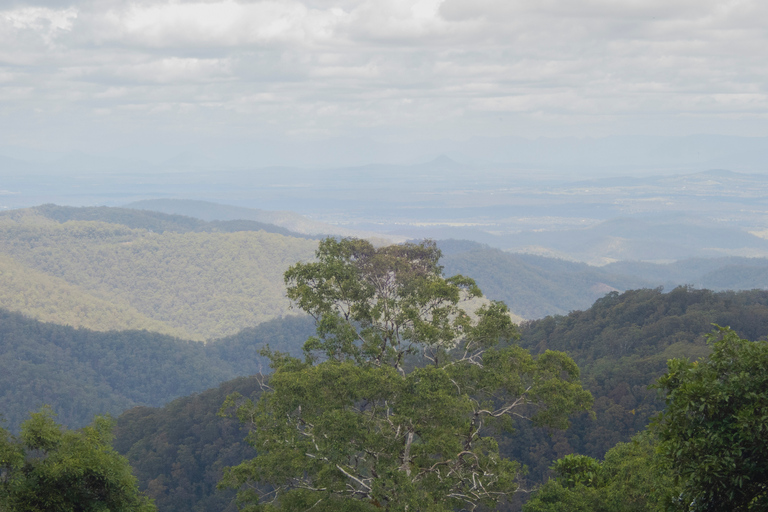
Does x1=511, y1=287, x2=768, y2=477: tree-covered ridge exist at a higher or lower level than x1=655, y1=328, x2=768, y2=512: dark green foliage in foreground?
lower

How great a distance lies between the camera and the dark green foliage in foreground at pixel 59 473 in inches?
571

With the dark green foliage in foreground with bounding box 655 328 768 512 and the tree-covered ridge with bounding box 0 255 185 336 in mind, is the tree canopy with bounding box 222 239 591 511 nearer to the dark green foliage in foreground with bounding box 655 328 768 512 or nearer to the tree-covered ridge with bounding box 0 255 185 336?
the dark green foliage in foreground with bounding box 655 328 768 512

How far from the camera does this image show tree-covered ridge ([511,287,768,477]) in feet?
181

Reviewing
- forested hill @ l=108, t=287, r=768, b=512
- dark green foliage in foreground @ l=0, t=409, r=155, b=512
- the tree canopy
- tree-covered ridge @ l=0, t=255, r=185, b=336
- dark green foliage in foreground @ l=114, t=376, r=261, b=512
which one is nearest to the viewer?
dark green foliage in foreground @ l=0, t=409, r=155, b=512

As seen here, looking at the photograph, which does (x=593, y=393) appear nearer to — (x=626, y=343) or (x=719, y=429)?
(x=626, y=343)

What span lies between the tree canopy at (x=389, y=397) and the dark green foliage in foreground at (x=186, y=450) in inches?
1954

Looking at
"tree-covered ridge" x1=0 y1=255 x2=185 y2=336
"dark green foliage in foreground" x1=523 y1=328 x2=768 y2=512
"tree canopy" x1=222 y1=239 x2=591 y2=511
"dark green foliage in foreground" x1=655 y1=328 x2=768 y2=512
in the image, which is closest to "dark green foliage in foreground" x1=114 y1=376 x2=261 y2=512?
"tree canopy" x1=222 y1=239 x2=591 y2=511

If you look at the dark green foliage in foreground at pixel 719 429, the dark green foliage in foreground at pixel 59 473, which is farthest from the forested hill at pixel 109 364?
the dark green foliage in foreground at pixel 719 429

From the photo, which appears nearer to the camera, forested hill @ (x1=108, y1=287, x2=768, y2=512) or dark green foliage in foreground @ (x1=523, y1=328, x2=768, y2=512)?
dark green foliage in foreground @ (x1=523, y1=328, x2=768, y2=512)

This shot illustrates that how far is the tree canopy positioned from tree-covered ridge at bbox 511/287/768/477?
30737mm

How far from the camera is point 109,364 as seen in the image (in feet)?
523

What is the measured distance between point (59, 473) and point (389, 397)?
7.73 metres

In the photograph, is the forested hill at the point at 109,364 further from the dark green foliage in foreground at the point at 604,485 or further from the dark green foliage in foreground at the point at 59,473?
the dark green foliage in foreground at the point at 59,473

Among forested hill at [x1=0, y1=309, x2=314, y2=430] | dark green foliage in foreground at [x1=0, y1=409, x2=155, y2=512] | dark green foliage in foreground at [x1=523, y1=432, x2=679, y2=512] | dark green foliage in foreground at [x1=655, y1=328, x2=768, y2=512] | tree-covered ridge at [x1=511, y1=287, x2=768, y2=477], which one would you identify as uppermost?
Result: dark green foliage in foreground at [x1=655, y1=328, x2=768, y2=512]
